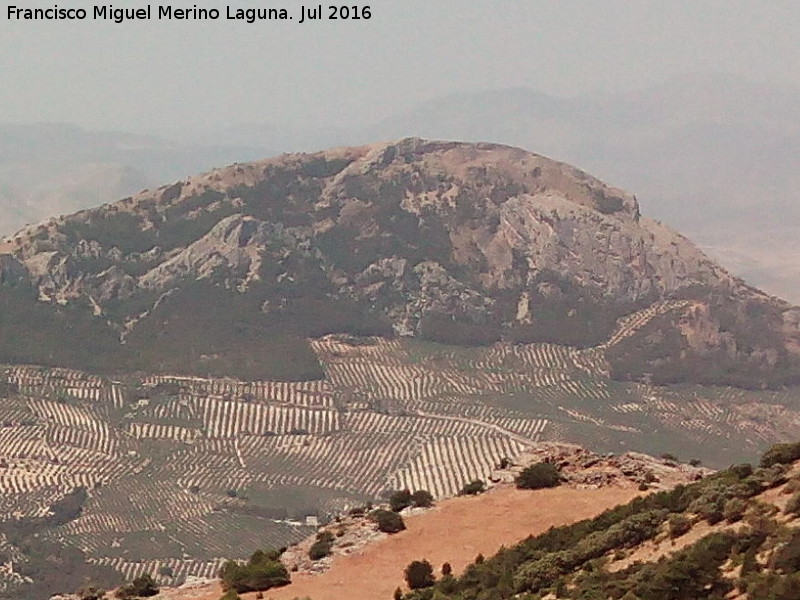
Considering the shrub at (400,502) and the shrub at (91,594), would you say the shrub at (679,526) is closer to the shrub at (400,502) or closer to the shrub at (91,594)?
the shrub at (400,502)

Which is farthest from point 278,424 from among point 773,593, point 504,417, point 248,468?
point 773,593

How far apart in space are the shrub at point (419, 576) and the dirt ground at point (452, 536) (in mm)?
1182

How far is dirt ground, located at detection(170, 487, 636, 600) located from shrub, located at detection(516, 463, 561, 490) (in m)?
0.73

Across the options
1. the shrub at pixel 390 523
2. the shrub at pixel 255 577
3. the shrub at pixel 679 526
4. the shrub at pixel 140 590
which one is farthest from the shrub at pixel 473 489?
the shrub at pixel 679 526

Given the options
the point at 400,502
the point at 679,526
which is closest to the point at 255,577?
the point at 400,502

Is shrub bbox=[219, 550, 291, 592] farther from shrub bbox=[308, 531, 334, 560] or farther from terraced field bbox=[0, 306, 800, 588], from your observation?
terraced field bbox=[0, 306, 800, 588]

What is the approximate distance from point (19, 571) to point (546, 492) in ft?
276

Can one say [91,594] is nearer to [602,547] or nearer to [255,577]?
[255,577]

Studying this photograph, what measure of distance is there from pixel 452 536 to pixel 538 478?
30.6ft

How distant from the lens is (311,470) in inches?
6644

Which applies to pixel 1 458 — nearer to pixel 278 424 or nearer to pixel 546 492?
pixel 278 424

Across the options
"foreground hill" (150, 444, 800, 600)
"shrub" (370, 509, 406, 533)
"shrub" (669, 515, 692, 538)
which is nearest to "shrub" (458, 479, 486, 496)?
"foreground hill" (150, 444, 800, 600)

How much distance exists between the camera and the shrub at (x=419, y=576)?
50812mm

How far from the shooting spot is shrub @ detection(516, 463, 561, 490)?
66.8m
